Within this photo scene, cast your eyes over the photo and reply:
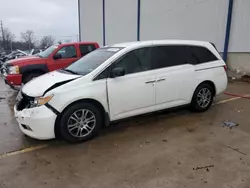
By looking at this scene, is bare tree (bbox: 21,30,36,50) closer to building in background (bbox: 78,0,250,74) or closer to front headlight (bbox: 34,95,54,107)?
building in background (bbox: 78,0,250,74)

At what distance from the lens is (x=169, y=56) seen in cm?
466

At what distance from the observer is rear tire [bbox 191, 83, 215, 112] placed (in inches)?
199

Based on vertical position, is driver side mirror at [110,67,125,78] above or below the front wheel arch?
above

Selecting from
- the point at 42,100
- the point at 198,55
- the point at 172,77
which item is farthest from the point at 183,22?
the point at 42,100

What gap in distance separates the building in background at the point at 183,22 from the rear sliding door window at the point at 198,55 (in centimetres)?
527

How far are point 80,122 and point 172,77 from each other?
2.01m

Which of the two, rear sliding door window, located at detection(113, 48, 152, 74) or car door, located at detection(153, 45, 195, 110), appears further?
car door, located at detection(153, 45, 195, 110)

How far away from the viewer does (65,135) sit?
368 centimetres

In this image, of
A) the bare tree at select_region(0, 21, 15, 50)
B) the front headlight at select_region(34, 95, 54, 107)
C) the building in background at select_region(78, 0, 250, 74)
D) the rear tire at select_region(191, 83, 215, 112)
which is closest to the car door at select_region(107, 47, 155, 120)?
the front headlight at select_region(34, 95, 54, 107)

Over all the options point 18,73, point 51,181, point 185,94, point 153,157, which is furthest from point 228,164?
point 18,73

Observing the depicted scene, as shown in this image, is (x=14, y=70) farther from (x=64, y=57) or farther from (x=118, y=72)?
(x=118, y=72)

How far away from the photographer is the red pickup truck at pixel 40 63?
7.28m

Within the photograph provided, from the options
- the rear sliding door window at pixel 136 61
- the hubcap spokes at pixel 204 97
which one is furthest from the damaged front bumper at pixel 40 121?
the hubcap spokes at pixel 204 97

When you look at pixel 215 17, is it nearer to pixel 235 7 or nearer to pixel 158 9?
pixel 235 7
